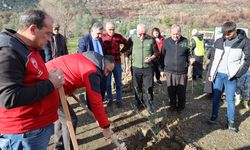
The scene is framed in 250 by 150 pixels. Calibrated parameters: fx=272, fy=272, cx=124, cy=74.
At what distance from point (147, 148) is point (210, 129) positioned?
1.58 m

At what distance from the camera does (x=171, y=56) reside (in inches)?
215

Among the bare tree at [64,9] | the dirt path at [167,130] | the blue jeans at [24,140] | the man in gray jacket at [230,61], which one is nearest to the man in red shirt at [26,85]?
the blue jeans at [24,140]

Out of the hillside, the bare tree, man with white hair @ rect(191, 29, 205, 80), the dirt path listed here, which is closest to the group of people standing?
the dirt path

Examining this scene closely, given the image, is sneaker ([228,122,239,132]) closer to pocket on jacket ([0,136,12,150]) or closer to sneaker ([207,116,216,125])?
sneaker ([207,116,216,125])

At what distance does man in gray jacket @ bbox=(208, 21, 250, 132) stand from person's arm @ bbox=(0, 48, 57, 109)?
142 inches

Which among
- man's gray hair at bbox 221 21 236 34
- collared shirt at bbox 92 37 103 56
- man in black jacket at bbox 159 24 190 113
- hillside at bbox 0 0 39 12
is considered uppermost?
hillside at bbox 0 0 39 12

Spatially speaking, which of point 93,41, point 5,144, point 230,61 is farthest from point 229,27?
point 5,144

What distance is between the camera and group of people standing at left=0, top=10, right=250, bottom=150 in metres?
1.97

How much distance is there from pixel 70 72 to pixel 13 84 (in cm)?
129

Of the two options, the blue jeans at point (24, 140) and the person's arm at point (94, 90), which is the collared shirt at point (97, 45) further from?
the blue jeans at point (24, 140)

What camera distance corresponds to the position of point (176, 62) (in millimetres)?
5422

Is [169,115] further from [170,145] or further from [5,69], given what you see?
[5,69]

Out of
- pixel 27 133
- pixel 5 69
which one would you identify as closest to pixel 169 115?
pixel 27 133

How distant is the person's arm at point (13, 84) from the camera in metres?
1.87
